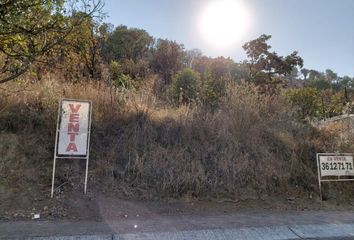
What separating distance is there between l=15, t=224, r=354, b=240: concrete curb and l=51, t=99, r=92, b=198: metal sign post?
7.49ft

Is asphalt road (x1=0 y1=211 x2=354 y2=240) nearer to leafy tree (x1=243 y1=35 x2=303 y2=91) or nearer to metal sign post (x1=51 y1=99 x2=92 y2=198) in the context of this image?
metal sign post (x1=51 y1=99 x2=92 y2=198)

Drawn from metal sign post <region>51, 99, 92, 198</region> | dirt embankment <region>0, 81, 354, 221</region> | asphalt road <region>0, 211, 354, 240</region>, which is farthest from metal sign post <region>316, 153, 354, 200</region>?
metal sign post <region>51, 99, 92, 198</region>

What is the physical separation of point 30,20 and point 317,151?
339 inches

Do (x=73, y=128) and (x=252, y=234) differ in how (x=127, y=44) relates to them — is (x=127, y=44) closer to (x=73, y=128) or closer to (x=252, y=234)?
(x=73, y=128)

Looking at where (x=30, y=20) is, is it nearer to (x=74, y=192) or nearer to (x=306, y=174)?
(x=74, y=192)

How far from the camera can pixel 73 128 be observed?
7.02 m

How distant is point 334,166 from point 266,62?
49.3ft

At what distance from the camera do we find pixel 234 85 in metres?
10.8

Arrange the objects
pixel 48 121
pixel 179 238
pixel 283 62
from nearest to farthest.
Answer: pixel 179 238 → pixel 48 121 → pixel 283 62

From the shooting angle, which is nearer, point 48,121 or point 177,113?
point 48,121

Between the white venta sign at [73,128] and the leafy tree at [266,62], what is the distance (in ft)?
50.9

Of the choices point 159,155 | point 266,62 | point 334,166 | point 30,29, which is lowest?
point 334,166

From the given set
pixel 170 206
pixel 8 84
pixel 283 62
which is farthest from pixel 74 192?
pixel 283 62

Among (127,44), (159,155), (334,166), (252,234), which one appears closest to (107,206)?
(159,155)
